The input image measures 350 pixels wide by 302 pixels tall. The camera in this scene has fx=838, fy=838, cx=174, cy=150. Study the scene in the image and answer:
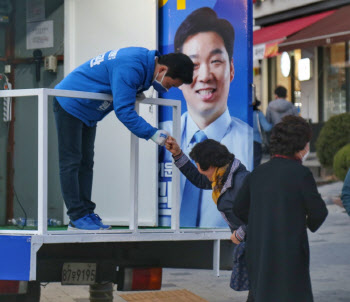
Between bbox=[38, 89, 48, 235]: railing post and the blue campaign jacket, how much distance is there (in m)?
0.43

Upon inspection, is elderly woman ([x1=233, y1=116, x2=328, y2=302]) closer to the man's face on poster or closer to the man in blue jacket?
the man in blue jacket

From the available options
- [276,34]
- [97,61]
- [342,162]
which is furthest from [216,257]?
[276,34]

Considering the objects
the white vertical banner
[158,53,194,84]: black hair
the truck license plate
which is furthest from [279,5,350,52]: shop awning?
the truck license plate

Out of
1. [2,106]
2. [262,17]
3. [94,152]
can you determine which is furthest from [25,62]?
[262,17]

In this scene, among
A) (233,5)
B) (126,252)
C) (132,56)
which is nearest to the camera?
(132,56)

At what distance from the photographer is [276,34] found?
2114cm

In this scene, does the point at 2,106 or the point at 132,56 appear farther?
the point at 2,106

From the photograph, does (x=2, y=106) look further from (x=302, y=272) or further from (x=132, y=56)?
(x=302, y=272)

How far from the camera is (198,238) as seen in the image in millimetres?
5273

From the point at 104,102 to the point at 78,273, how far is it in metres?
1.10

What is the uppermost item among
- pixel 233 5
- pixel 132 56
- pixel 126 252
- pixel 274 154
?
pixel 233 5

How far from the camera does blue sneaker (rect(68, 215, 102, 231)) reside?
517 cm

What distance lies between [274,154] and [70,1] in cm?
238

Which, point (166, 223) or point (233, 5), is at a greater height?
point (233, 5)
